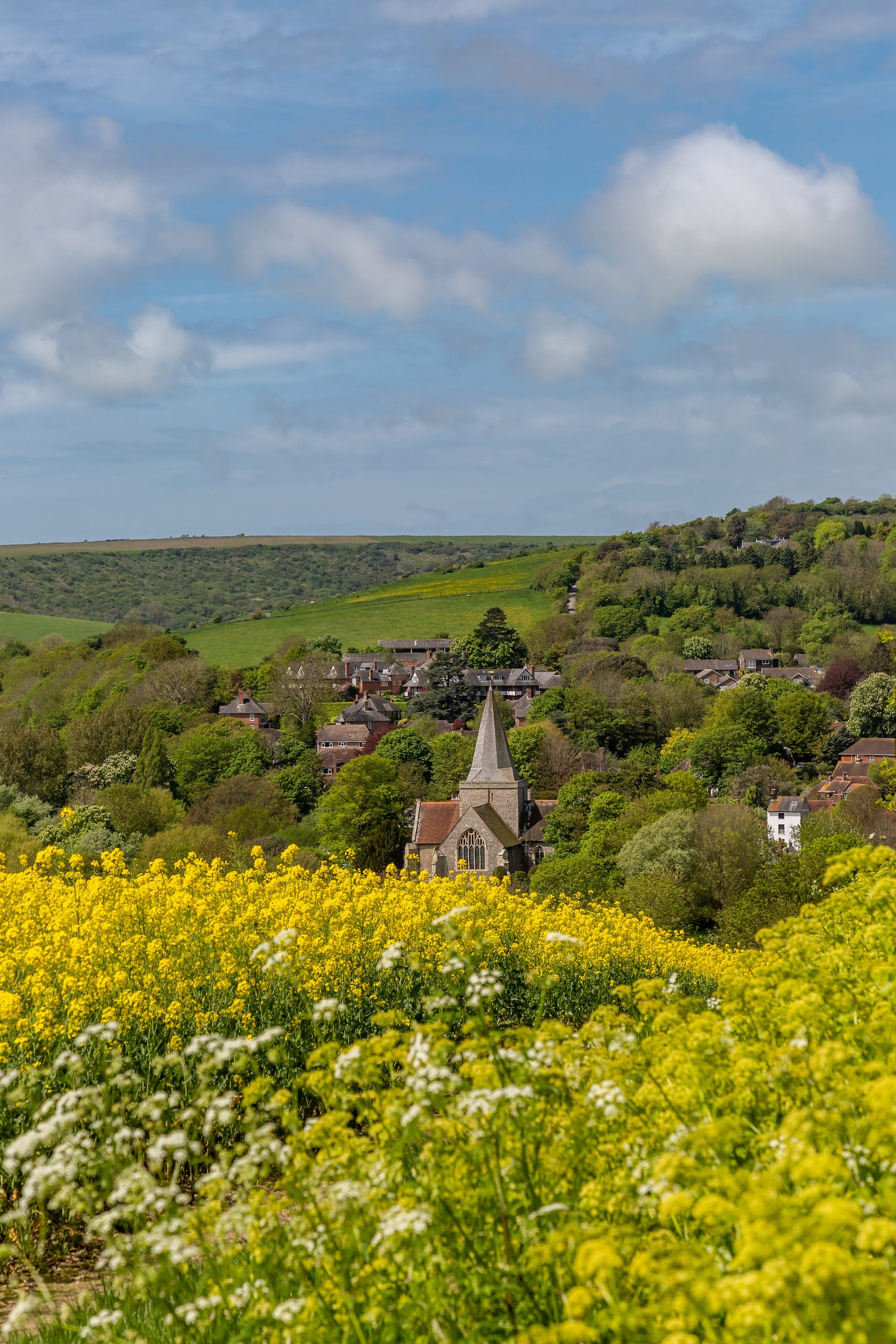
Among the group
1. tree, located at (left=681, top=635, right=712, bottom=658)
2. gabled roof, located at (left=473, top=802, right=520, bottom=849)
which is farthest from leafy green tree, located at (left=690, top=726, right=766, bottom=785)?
tree, located at (left=681, top=635, right=712, bottom=658)

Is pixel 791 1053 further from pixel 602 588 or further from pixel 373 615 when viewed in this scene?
pixel 373 615

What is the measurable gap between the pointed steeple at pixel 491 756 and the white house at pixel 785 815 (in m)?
14.8

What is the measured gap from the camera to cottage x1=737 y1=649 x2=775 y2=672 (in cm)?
11662

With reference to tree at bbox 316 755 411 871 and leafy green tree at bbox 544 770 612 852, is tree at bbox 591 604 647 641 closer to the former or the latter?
leafy green tree at bbox 544 770 612 852

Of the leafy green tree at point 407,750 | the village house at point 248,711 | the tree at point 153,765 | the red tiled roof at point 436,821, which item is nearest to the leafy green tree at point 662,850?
the red tiled roof at point 436,821

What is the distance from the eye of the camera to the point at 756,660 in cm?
11719

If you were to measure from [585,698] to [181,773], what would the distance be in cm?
3013

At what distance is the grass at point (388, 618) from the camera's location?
429 ft

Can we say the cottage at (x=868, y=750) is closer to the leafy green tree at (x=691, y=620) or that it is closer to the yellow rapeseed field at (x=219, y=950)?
the leafy green tree at (x=691, y=620)

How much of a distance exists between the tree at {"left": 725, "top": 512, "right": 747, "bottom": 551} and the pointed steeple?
340 feet

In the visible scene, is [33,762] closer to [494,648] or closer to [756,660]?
[494,648]

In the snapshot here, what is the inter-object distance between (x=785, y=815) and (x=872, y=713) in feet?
84.2

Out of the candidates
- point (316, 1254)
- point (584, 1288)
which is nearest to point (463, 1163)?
point (316, 1254)

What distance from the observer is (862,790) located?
58.8 metres
